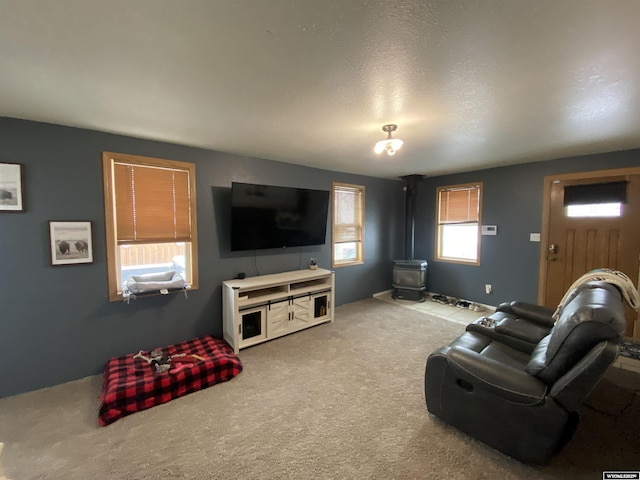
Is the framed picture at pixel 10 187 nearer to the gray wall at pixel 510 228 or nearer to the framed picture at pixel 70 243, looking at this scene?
the framed picture at pixel 70 243

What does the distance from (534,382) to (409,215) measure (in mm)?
3902

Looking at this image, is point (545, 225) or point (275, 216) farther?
point (545, 225)

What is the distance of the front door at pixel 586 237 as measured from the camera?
3.25m

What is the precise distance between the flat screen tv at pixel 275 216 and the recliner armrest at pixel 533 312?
249cm

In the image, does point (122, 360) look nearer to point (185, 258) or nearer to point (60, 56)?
point (185, 258)

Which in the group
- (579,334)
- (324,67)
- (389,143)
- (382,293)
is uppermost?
(324,67)

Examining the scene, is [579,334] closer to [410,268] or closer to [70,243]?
[410,268]

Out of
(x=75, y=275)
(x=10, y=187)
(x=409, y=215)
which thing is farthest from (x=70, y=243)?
(x=409, y=215)

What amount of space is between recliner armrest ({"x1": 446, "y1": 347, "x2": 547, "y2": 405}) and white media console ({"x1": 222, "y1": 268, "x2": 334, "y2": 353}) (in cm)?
206

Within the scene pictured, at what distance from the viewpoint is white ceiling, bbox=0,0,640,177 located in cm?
111

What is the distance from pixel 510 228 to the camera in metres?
4.21

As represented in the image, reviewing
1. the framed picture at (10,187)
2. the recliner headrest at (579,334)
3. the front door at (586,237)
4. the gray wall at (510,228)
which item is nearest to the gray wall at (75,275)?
the framed picture at (10,187)

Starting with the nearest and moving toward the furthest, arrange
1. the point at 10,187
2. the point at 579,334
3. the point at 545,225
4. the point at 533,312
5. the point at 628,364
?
the point at 579,334
the point at 10,187
the point at 533,312
the point at 628,364
the point at 545,225

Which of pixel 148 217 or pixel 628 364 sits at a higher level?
pixel 148 217
